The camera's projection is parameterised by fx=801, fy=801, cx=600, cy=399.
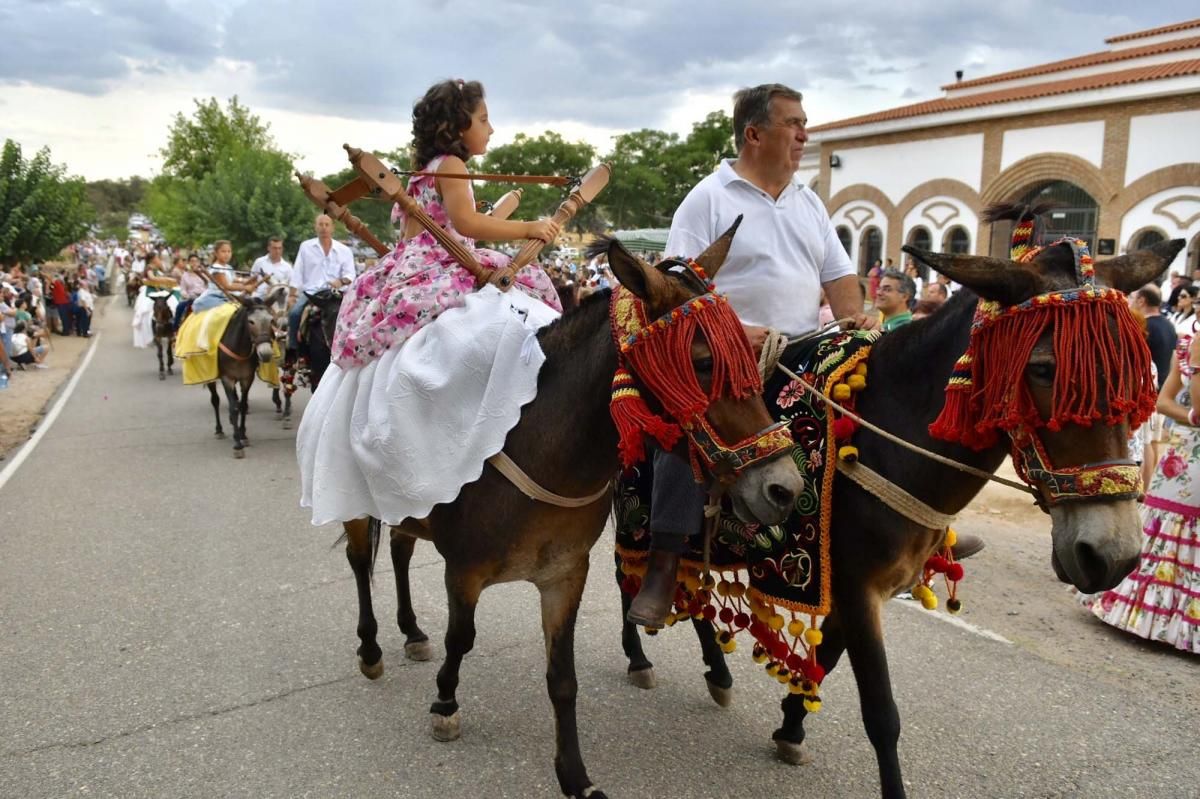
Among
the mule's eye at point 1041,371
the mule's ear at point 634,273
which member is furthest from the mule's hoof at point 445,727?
the mule's eye at point 1041,371

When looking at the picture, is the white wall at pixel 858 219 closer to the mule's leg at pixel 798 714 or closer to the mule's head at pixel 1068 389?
the mule's leg at pixel 798 714

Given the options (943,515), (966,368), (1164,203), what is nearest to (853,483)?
(943,515)

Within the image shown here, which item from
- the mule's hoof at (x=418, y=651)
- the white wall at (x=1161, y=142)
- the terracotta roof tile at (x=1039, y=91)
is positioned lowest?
the mule's hoof at (x=418, y=651)

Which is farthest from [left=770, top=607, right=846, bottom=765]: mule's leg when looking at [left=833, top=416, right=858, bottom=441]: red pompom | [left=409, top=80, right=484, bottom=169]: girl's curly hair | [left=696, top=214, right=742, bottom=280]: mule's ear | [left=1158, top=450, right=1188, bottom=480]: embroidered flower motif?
[left=1158, top=450, right=1188, bottom=480]: embroidered flower motif

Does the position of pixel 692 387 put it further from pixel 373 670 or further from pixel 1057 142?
pixel 1057 142

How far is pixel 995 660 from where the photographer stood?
13.7 feet

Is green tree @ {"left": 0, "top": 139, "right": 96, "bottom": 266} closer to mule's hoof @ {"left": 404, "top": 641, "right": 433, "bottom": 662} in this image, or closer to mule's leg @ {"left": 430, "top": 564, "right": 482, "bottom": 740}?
mule's hoof @ {"left": 404, "top": 641, "right": 433, "bottom": 662}

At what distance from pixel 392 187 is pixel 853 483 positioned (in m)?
2.03

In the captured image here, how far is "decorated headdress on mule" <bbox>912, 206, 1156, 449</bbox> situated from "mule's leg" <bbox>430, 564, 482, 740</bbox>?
71.1 inches

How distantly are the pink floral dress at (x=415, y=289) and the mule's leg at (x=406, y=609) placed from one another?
1214mm

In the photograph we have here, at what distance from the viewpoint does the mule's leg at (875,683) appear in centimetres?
257

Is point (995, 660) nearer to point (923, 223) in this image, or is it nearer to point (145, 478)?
point (145, 478)

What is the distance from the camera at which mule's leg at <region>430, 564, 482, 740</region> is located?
304 centimetres

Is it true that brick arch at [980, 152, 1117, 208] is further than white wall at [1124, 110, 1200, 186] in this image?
Yes
